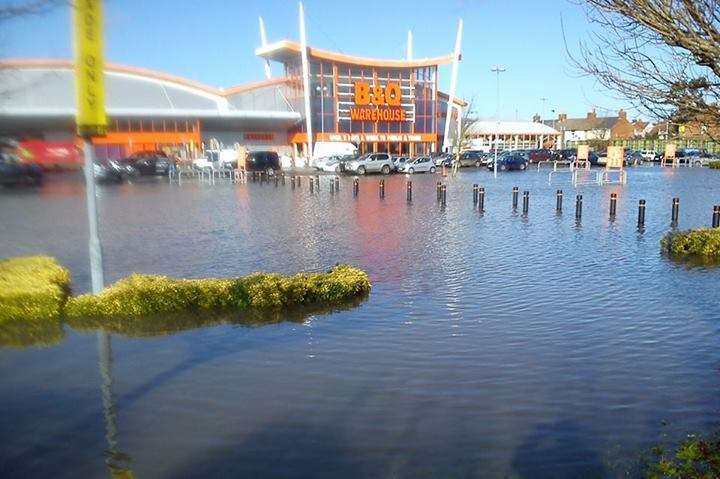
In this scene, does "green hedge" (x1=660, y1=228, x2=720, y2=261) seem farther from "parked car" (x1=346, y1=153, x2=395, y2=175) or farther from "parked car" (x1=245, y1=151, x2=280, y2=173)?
"parked car" (x1=346, y1=153, x2=395, y2=175)

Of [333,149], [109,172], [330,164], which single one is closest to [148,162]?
[109,172]

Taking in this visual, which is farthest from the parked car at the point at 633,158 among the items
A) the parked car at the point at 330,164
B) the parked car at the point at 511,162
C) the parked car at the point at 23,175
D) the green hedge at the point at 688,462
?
the green hedge at the point at 688,462

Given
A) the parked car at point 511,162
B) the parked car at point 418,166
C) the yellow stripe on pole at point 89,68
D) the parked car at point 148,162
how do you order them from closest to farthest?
the yellow stripe on pole at point 89,68 < the parked car at point 148,162 < the parked car at point 418,166 < the parked car at point 511,162

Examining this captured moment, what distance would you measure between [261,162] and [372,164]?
8067 millimetres

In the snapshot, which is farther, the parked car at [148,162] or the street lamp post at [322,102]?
the street lamp post at [322,102]

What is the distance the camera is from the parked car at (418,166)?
1766 inches

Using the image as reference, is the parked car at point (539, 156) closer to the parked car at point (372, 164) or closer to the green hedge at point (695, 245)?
the parked car at point (372, 164)

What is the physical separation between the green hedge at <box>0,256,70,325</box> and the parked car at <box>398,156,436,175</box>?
37.2 m

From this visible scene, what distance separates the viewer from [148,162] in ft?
104

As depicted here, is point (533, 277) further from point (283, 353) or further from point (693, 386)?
point (283, 353)

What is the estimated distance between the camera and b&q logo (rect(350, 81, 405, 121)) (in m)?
55.3

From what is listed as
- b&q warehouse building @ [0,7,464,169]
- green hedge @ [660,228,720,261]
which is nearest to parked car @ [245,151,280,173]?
b&q warehouse building @ [0,7,464,169]

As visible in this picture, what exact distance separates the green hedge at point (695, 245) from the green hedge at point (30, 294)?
11.2 metres

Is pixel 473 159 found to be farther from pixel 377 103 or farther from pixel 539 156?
pixel 377 103
